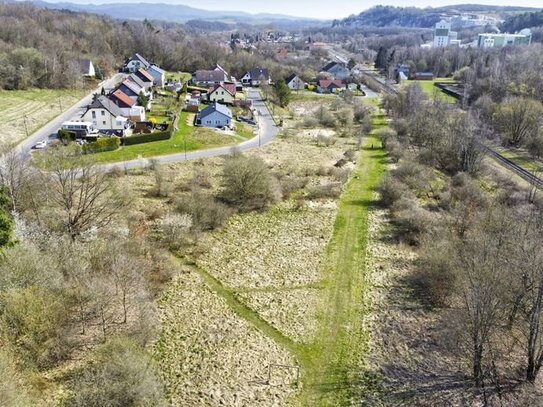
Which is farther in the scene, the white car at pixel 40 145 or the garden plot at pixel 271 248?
the white car at pixel 40 145

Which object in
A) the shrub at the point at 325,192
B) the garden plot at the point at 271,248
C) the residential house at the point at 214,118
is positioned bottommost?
the garden plot at the point at 271,248

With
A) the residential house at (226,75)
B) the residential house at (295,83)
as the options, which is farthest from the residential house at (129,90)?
the residential house at (295,83)

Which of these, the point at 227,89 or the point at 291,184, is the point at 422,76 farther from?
the point at 291,184

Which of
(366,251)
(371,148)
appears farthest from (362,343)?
(371,148)

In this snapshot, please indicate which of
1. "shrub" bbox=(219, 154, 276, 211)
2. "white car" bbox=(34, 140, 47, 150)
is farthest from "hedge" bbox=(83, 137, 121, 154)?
"shrub" bbox=(219, 154, 276, 211)

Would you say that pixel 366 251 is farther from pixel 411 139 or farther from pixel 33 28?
pixel 33 28

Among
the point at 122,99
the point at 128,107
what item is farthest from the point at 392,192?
the point at 122,99

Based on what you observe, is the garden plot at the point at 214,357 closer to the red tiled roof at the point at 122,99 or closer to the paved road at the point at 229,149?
the paved road at the point at 229,149
